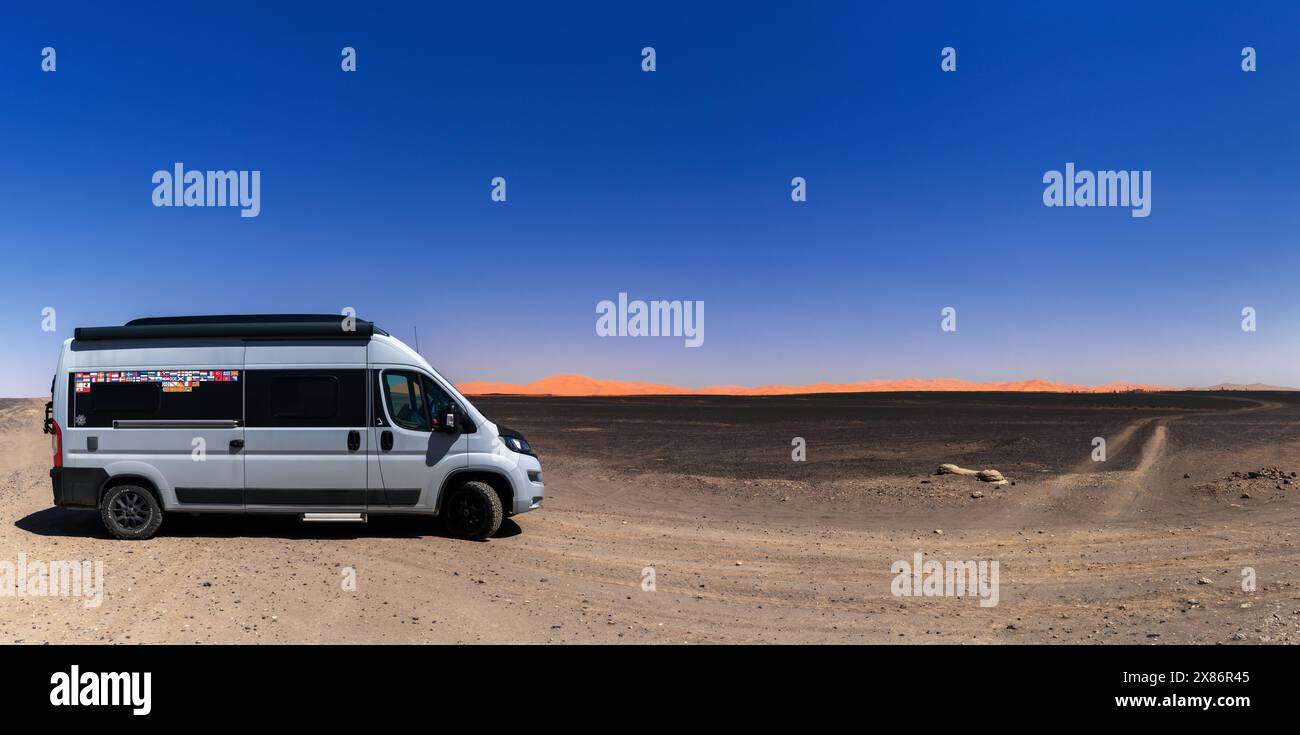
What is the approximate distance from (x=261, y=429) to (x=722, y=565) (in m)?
6.89

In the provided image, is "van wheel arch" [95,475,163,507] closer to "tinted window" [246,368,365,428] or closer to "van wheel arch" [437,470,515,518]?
"tinted window" [246,368,365,428]

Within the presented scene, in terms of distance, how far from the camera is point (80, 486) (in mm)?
10312

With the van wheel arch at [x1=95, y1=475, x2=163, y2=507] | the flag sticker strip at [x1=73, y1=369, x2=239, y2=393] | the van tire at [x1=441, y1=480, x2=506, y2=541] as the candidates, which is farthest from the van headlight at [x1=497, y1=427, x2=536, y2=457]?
the van wheel arch at [x1=95, y1=475, x2=163, y2=507]

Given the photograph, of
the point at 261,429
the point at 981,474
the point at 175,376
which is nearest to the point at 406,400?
the point at 261,429

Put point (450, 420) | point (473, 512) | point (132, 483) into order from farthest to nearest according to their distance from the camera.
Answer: point (473, 512), point (132, 483), point (450, 420)

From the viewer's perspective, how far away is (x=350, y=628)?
6707 mm

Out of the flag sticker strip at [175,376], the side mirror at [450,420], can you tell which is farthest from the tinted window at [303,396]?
the side mirror at [450,420]

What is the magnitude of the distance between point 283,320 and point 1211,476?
21324 mm

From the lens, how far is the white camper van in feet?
33.7

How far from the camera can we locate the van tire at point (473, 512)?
10375 mm

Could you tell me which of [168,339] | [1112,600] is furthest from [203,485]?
[1112,600]

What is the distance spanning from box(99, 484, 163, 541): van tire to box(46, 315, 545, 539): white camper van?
0.06ft

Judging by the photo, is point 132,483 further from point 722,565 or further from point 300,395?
point 722,565
